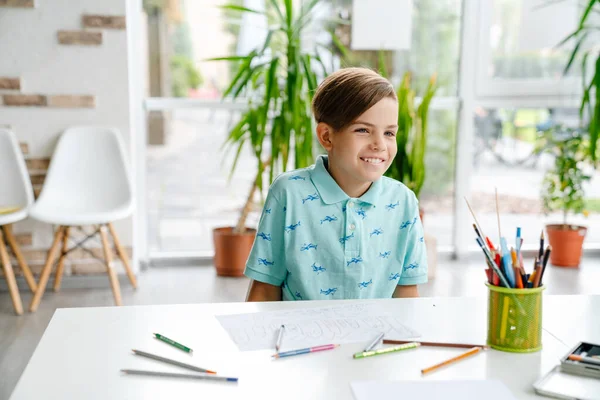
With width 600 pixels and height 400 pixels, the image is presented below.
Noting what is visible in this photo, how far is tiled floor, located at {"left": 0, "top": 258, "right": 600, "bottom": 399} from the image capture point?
327cm

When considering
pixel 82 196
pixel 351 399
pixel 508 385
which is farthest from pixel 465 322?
pixel 82 196

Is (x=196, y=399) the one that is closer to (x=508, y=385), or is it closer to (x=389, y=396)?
(x=389, y=396)

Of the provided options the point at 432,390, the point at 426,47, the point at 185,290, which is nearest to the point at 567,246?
the point at 426,47

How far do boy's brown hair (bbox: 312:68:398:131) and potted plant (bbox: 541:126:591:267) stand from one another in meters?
2.92

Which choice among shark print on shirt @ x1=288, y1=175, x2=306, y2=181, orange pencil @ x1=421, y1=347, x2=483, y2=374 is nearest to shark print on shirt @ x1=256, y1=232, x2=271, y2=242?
shark print on shirt @ x1=288, y1=175, x2=306, y2=181

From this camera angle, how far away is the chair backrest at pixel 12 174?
3.67 metres

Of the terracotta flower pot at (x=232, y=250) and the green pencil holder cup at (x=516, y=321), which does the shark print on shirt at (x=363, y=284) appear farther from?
the terracotta flower pot at (x=232, y=250)

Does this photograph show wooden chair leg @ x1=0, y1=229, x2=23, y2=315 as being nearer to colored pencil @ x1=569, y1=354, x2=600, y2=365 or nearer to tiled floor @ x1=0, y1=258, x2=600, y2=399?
tiled floor @ x1=0, y1=258, x2=600, y2=399

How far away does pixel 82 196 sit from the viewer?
3.79m

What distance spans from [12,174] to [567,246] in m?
3.15

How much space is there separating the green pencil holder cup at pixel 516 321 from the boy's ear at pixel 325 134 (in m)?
0.60

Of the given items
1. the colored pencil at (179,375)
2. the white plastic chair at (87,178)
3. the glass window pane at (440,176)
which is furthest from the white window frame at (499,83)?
the colored pencil at (179,375)

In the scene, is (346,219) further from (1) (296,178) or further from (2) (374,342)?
(2) (374,342)

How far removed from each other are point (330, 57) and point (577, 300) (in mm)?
3045
